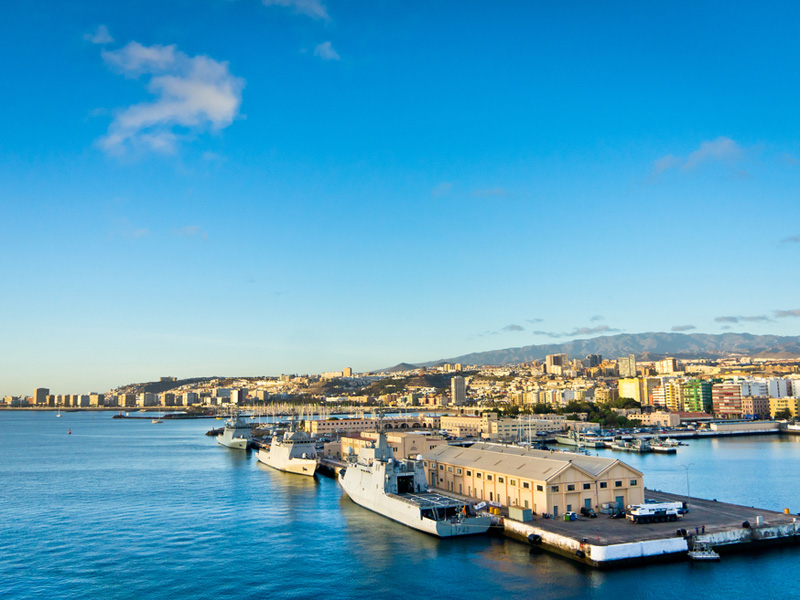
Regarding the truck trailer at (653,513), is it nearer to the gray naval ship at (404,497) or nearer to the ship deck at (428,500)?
the gray naval ship at (404,497)

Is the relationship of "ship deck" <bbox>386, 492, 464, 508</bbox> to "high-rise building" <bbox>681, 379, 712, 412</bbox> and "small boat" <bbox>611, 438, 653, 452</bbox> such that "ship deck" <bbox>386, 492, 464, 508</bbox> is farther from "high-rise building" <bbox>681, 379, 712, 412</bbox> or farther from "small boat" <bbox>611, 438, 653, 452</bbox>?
"high-rise building" <bbox>681, 379, 712, 412</bbox>

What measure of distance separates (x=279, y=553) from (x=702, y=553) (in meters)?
14.7

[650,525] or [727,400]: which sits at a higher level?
[650,525]

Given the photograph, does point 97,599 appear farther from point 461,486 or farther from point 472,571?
point 461,486

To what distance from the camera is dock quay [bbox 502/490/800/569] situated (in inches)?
829

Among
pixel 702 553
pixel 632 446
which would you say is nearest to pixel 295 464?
pixel 702 553

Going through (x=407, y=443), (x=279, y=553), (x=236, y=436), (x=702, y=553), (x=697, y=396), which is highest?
(x=407, y=443)

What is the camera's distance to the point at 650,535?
22.3 meters

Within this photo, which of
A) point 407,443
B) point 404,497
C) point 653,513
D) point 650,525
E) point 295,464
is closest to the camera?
point 650,525

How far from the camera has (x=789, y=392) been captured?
12100cm

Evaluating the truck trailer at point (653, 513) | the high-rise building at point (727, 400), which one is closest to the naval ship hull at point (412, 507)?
the truck trailer at point (653, 513)

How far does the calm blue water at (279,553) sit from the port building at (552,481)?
2.98 metres

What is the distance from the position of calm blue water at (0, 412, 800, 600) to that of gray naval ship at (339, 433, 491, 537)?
596 mm

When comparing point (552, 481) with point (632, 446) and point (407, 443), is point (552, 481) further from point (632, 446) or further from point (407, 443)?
point (632, 446)
